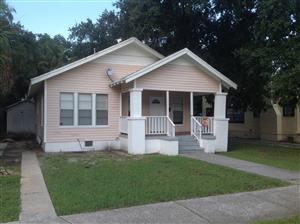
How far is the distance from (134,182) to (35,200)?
2.61 metres

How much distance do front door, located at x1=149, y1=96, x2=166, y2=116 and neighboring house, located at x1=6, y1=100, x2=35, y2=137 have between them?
13.9m

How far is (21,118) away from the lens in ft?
102

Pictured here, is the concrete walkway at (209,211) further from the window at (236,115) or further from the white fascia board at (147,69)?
the window at (236,115)

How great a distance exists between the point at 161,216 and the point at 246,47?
15.4 metres

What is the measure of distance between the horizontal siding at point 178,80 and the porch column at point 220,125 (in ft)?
1.83

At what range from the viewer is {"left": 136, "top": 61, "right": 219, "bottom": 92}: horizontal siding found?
1773 cm

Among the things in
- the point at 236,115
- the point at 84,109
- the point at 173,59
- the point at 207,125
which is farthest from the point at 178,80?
the point at 236,115

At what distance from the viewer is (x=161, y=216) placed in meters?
7.00

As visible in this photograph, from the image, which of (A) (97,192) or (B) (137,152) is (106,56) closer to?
(B) (137,152)

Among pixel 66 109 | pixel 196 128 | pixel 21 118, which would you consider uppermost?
pixel 66 109

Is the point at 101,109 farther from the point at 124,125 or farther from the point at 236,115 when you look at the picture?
the point at 236,115

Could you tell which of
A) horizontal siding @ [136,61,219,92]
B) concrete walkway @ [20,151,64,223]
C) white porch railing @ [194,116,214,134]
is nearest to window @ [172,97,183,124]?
white porch railing @ [194,116,214,134]

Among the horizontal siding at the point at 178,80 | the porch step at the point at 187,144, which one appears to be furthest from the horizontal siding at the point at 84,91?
the porch step at the point at 187,144

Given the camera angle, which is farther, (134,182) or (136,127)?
(136,127)
